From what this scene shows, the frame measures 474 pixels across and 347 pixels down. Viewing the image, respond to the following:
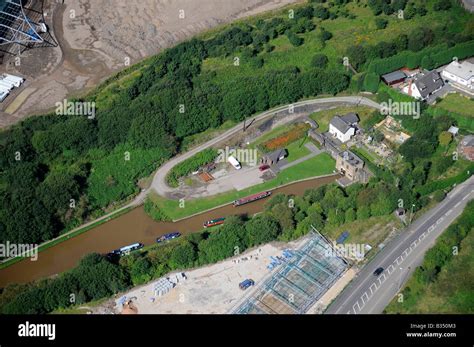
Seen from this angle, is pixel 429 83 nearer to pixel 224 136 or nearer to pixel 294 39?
pixel 294 39

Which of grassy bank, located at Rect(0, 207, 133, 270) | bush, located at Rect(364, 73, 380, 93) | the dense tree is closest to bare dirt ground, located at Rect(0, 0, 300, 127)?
grassy bank, located at Rect(0, 207, 133, 270)

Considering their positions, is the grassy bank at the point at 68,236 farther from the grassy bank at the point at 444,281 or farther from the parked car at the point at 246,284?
the grassy bank at the point at 444,281

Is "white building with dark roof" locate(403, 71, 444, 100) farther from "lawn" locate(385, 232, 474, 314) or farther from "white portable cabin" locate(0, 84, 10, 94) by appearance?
"white portable cabin" locate(0, 84, 10, 94)

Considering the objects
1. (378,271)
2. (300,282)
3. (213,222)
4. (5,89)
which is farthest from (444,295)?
(5,89)

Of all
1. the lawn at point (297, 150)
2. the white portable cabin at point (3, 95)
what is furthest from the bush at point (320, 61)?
the white portable cabin at point (3, 95)

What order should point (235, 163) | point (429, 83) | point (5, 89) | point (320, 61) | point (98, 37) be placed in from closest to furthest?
1. point (235, 163)
2. point (429, 83)
3. point (320, 61)
4. point (5, 89)
5. point (98, 37)

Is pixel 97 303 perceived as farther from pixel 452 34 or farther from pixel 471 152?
pixel 452 34

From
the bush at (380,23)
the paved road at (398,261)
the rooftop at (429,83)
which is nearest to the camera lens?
the paved road at (398,261)
